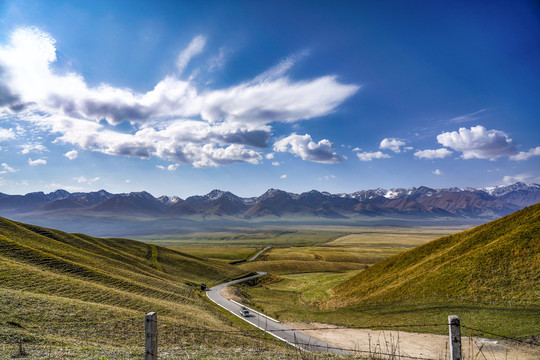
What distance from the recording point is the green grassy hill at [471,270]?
39.8 m

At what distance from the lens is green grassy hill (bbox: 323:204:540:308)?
39750 mm

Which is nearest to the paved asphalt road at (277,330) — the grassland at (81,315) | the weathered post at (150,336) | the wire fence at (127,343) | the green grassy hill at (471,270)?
the wire fence at (127,343)

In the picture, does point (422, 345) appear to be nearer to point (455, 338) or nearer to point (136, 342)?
point (455, 338)

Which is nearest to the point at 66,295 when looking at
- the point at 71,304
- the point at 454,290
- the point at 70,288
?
the point at 70,288

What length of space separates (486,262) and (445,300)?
10348 millimetres

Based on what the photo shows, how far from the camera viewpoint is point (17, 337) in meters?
19.0

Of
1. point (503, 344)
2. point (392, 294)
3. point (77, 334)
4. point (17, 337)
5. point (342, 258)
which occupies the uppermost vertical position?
point (17, 337)

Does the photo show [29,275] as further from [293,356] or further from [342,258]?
[342,258]

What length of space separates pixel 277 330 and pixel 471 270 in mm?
33952

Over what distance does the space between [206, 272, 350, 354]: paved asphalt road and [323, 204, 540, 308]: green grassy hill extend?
62.3 ft

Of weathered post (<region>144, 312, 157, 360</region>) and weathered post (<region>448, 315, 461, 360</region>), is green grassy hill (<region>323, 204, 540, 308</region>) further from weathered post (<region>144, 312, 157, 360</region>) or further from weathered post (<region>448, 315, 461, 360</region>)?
weathered post (<region>144, 312, 157, 360</region>)

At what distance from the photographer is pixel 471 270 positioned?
1817 inches

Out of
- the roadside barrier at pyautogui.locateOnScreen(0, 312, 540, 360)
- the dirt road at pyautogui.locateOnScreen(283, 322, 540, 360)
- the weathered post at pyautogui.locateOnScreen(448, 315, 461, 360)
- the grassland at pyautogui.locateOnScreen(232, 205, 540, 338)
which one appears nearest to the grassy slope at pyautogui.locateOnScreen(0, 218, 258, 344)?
the roadside barrier at pyautogui.locateOnScreen(0, 312, 540, 360)

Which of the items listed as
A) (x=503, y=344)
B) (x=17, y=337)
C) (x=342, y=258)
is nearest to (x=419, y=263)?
(x=503, y=344)
